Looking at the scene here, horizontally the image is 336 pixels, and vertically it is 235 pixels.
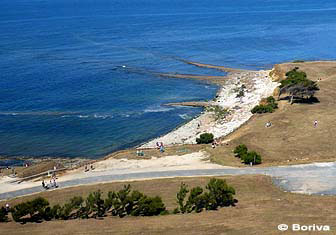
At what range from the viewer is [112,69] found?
350ft

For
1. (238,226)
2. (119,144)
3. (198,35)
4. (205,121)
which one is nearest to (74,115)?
(119,144)

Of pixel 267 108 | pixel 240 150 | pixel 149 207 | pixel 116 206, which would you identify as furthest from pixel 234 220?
pixel 267 108

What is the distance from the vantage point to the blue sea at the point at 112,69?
219 ft

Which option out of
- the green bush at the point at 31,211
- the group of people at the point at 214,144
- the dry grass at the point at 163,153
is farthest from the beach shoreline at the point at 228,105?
the green bush at the point at 31,211

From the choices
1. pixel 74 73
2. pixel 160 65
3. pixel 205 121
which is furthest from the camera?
pixel 160 65

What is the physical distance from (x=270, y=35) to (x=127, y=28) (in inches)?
2135

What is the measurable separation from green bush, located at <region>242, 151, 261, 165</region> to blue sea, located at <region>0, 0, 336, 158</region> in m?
19.9

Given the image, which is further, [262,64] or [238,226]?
[262,64]

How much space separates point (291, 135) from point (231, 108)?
23.3 meters

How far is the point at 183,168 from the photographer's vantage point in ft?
151

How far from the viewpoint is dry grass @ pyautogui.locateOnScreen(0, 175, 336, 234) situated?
29828 millimetres

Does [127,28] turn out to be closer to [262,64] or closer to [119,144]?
[262,64]

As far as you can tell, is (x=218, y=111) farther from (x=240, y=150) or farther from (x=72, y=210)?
(x=72, y=210)

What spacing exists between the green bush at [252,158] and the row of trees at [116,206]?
11.4m
